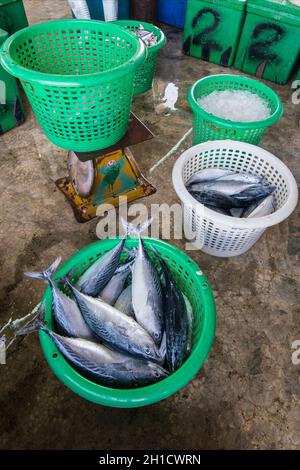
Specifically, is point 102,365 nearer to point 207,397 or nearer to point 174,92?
point 207,397

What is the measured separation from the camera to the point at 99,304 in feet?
5.35

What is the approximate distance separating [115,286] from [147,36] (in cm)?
292

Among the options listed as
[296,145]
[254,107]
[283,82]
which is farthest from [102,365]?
[283,82]

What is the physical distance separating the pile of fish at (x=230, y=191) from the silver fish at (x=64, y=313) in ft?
3.66

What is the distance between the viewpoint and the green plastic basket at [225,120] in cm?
231

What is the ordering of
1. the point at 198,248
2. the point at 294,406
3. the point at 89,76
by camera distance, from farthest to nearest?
1. the point at 198,248
2. the point at 294,406
3. the point at 89,76

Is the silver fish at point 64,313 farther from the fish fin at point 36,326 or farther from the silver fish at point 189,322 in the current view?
the silver fish at point 189,322

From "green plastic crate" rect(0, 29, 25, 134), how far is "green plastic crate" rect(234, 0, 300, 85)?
9.23ft

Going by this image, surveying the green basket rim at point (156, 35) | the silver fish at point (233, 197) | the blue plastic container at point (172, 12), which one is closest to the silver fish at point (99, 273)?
the silver fish at point (233, 197)

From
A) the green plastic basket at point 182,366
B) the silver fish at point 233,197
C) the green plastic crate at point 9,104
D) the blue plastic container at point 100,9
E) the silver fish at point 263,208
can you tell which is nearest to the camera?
the green plastic basket at point 182,366

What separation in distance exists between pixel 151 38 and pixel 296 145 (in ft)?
6.34

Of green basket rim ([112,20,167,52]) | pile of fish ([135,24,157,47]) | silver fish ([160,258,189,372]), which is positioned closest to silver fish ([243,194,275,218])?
silver fish ([160,258,189,372])

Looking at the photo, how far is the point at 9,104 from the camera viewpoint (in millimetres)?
3086

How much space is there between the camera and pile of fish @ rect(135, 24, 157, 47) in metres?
3.33
